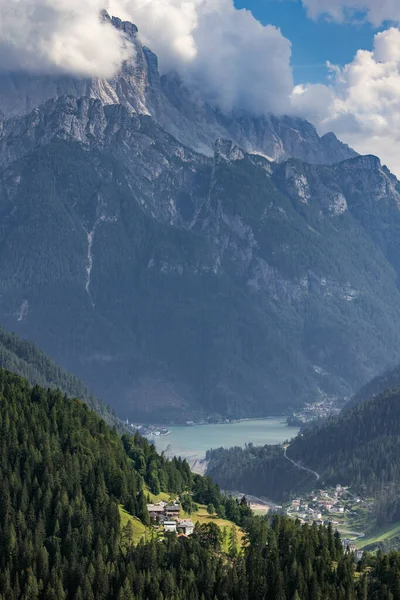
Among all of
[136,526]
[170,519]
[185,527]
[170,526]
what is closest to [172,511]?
[170,519]

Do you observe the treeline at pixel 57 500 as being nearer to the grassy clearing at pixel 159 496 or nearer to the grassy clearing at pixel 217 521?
the grassy clearing at pixel 159 496

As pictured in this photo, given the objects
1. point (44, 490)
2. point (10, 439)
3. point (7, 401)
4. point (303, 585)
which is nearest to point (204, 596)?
point (303, 585)

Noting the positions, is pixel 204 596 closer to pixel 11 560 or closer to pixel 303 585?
pixel 303 585

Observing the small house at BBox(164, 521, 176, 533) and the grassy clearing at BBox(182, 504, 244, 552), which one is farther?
the grassy clearing at BBox(182, 504, 244, 552)

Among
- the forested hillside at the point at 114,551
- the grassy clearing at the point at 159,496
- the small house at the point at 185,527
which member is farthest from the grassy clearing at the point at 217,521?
the grassy clearing at the point at 159,496

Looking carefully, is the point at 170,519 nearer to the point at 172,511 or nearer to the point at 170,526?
the point at 172,511

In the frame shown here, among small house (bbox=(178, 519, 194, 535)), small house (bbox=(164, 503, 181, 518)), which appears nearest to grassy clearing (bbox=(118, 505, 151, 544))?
small house (bbox=(178, 519, 194, 535))

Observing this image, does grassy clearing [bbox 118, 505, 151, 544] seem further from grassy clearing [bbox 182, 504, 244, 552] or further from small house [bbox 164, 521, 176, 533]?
grassy clearing [bbox 182, 504, 244, 552]

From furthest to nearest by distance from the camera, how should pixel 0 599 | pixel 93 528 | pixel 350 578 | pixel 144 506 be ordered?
pixel 144 506, pixel 93 528, pixel 350 578, pixel 0 599
